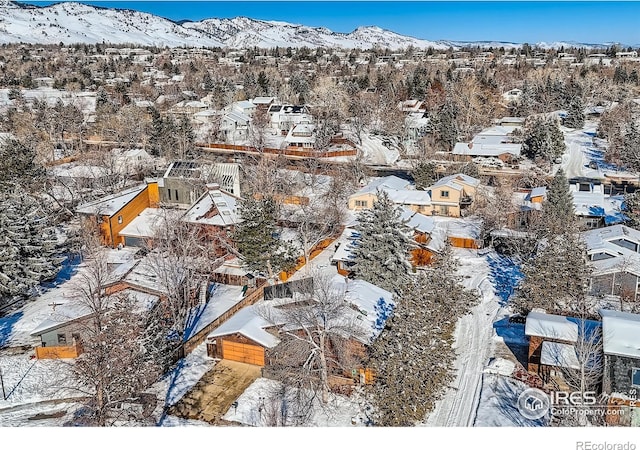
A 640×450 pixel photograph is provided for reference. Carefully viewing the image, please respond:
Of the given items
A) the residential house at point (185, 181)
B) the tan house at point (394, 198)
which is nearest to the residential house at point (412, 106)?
the tan house at point (394, 198)

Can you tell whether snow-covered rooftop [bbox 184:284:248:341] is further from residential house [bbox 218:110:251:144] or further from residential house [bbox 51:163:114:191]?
residential house [bbox 218:110:251:144]

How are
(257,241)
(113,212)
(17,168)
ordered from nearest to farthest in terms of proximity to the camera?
(257,241) < (113,212) < (17,168)

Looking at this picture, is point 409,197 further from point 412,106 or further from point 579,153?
point 412,106

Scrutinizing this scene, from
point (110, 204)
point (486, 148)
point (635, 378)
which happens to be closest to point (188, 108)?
point (486, 148)

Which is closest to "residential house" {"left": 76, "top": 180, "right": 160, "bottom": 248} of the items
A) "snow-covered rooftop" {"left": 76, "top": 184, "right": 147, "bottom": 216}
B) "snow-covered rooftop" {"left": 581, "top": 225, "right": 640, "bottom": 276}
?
"snow-covered rooftop" {"left": 76, "top": 184, "right": 147, "bottom": 216}

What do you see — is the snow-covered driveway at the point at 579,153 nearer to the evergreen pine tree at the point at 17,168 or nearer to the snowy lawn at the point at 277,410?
the snowy lawn at the point at 277,410
